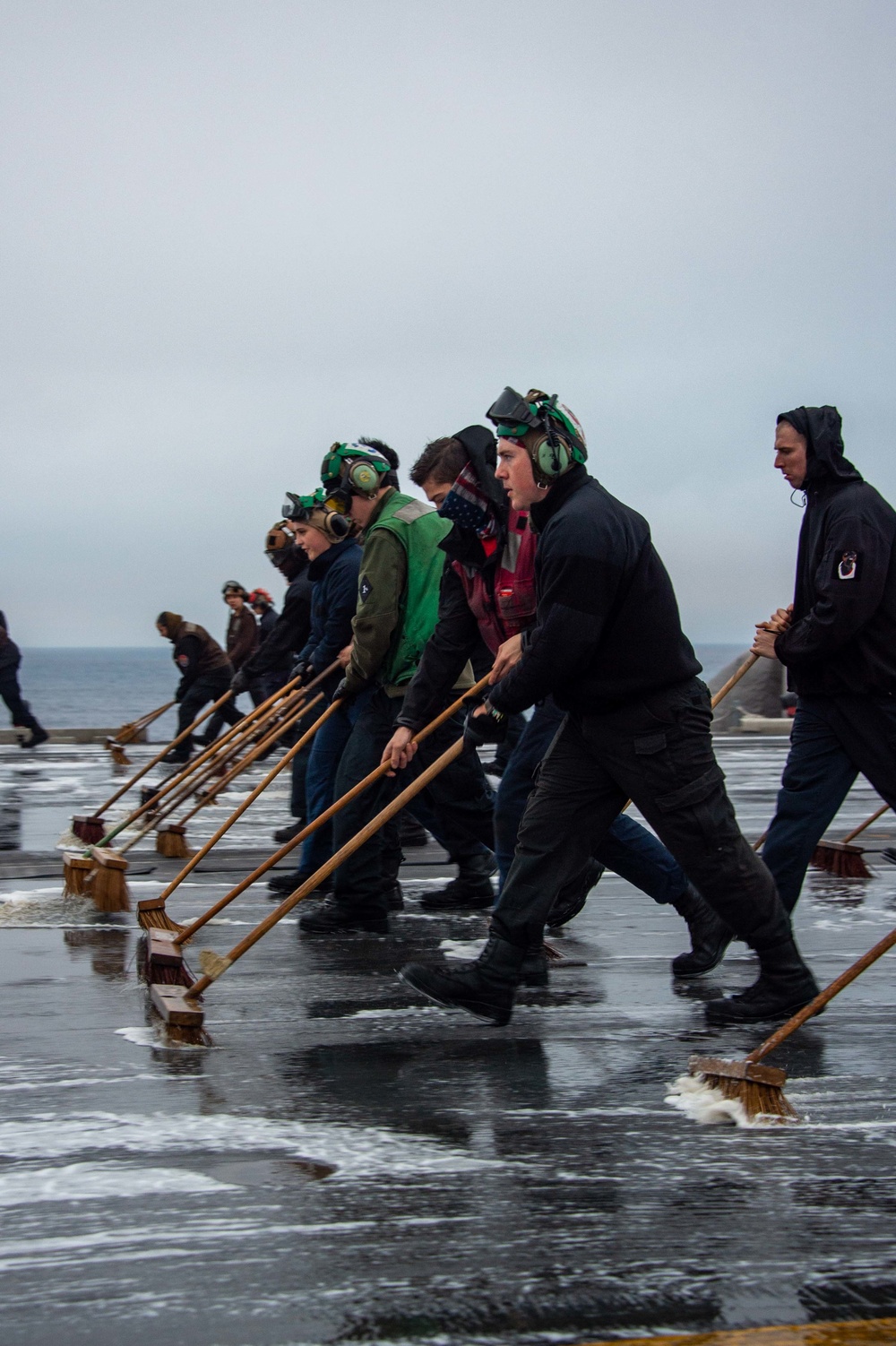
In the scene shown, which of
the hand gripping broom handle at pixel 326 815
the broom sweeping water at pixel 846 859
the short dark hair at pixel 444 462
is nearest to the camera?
the hand gripping broom handle at pixel 326 815

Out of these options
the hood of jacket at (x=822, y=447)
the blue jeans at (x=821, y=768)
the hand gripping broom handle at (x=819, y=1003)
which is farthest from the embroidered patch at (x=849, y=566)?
the hand gripping broom handle at (x=819, y=1003)

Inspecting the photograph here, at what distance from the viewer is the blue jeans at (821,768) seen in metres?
4.95

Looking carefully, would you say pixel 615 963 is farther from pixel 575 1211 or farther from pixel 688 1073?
pixel 575 1211

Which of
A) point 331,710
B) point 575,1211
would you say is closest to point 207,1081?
point 575,1211

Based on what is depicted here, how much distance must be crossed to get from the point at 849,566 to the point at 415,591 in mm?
2124

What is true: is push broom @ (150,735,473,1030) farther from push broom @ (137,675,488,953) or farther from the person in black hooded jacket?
the person in black hooded jacket

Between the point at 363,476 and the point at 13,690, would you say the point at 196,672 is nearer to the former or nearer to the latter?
the point at 13,690

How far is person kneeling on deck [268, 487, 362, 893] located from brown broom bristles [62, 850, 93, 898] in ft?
2.89

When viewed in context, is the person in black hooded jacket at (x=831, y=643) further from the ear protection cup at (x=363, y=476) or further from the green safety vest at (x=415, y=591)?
the ear protection cup at (x=363, y=476)

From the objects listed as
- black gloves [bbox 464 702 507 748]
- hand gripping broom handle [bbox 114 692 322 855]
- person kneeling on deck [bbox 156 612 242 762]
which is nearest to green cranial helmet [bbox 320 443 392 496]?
hand gripping broom handle [bbox 114 692 322 855]

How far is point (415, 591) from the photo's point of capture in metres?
6.42

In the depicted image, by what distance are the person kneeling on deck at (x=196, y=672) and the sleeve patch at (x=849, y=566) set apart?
10769mm

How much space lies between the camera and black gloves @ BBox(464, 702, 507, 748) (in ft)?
16.4

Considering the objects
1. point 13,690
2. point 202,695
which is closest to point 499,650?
point 202,695
